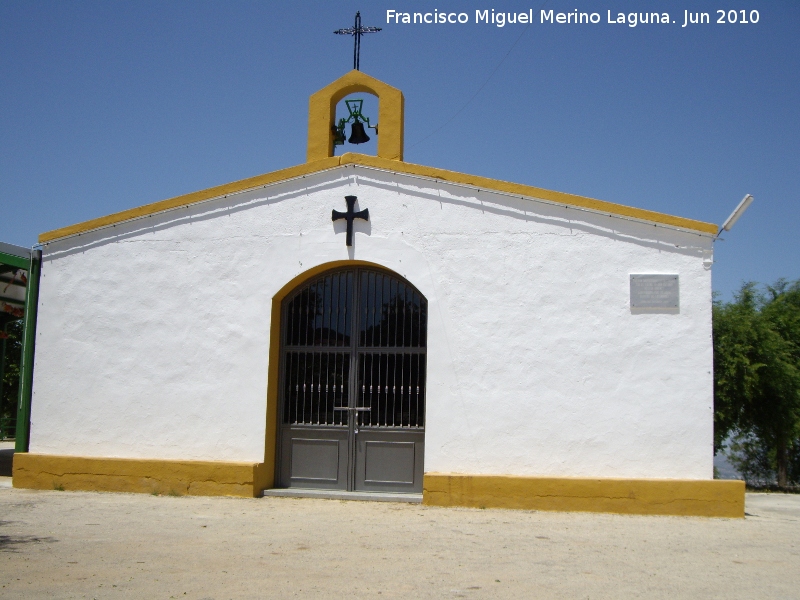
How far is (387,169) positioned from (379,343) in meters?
2.13

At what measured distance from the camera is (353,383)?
994 cm

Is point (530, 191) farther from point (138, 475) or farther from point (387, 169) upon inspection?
point (138, 475)

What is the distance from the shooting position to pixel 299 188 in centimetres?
1012

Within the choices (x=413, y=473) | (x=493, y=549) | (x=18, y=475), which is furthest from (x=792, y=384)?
(x=18, y=475)

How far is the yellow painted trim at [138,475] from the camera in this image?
9.56 meters

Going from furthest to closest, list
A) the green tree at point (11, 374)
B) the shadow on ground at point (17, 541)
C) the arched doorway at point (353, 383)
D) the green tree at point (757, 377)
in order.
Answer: the green tree at point (11, 374) → the green tree at point (757, 377) → the arched doorway at point (353, 383) → the shadow on ground at point (17, 541)

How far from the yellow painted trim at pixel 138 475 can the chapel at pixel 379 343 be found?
3cm

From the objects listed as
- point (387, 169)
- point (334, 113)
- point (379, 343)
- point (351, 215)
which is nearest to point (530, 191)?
point (387, 169)

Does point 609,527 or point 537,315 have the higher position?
point 537,315

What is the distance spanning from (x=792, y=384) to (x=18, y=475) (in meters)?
11.3

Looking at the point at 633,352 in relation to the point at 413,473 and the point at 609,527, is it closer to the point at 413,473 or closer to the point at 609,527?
the point at 609,527

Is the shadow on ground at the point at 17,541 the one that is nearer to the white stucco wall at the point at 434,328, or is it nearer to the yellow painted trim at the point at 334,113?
the white stucco wall at the point at 434,328

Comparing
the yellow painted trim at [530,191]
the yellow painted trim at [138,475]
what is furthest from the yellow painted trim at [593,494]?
the yellow painted trim at [530,191]

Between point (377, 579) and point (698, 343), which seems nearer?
point (377, 579)
